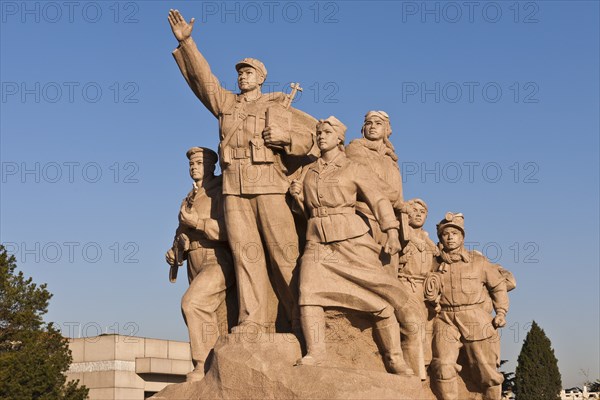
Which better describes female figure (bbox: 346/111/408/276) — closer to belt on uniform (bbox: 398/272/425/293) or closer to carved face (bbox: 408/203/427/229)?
belt on uniform (bbox: 398/272/425/293)

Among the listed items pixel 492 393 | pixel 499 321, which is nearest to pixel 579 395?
pixel 492 393

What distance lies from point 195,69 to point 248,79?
58 centimetres

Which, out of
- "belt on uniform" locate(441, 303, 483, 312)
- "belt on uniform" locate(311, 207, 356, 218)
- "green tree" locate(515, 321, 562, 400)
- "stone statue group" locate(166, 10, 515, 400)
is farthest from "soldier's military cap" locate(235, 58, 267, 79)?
"green tree" locate(515, 321, 562, 400)

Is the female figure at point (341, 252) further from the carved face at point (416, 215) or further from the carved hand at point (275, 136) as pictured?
the carved face at point (416, 215)

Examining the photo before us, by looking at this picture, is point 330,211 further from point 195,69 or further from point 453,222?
point 453,222

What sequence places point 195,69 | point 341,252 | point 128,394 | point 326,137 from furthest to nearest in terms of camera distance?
point 128,394 < point 195,69 < point 326,137 < point 341,252

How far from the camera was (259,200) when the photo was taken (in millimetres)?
10531

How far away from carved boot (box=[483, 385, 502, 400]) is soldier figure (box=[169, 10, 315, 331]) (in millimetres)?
3400

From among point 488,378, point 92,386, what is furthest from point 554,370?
point 488,378

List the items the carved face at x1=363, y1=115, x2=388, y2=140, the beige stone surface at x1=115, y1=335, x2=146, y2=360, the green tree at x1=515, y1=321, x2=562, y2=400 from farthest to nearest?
the green tree at x1=515, y1=321, x2=562, y2=400 < the beige stone surface at x1=115, y1=335, x2=146, y2=360 < the carved face at x1=363, y1=115, x2=388, y2=140

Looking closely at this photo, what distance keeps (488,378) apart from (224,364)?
423 cm

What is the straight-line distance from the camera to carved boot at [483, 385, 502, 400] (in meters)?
12.7

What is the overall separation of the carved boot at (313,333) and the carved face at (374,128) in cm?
236

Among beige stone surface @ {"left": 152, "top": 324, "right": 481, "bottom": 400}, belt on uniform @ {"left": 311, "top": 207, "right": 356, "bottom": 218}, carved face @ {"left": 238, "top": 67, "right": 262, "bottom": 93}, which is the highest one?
carved face @ {"left": 238, "top": 67, "right": 262, "bottom": 93}
